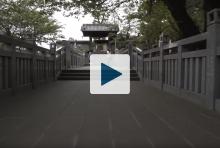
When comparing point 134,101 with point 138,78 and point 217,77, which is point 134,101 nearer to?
point 217,77

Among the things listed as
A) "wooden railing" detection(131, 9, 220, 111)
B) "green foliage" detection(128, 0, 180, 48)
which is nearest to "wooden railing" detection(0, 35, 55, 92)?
"wooden railing" detection(131, 9, 220, 111)

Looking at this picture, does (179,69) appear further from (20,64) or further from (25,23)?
(25,23)

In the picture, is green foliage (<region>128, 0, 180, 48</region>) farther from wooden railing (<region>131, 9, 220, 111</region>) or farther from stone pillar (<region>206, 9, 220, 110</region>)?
stone pillar (<region>206, 9, 220, 110</region>)

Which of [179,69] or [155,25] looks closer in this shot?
[179,69]

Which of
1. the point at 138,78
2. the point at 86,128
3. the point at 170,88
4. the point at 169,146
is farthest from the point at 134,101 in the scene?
the point at 138,78

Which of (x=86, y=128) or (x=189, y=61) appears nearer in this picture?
(x=86, y=128)

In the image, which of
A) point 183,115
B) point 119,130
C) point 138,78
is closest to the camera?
point 119,130

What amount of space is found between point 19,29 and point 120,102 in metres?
30.3

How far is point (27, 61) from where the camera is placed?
14.8m

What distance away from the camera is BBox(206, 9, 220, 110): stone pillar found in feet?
28.3

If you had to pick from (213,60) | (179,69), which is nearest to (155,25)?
(179,69)

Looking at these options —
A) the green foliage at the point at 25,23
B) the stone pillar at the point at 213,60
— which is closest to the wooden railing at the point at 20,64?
the stone pillar at the point at 213,60

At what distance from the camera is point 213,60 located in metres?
8.76

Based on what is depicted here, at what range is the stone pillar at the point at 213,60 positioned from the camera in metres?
8.62
